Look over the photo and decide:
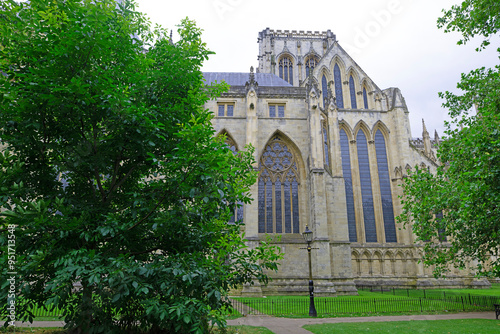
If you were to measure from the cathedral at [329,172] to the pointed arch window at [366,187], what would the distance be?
10 cm

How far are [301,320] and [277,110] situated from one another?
17866 mm

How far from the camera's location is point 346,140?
3238cm

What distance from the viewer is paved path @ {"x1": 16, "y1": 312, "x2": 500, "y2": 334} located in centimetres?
1085

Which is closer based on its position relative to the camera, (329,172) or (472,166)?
(472,166)

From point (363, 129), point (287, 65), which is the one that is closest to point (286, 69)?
point (287, 65)

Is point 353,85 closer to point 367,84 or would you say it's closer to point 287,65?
point 367,84

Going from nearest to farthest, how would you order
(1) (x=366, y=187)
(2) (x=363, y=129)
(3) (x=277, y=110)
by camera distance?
(3) (x=277, y=110) → (1) (x=366, y=187) → (2) (x=363, y=129)

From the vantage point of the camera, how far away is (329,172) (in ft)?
85.0

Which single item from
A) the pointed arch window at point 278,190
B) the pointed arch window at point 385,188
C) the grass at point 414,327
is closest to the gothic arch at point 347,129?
the pointed arch window at point 385,188

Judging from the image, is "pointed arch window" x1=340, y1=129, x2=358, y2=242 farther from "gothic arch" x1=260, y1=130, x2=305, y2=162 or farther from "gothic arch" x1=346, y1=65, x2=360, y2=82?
"gothic arch" x1=260, y1=130, x2=305, y2=162

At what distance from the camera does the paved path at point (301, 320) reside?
11337 millimetres

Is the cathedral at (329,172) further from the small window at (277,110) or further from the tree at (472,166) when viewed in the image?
the tree at (472,166)

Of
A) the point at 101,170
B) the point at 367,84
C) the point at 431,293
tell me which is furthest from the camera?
the point at 367,84

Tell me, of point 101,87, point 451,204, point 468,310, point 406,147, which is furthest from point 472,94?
point 101,87
